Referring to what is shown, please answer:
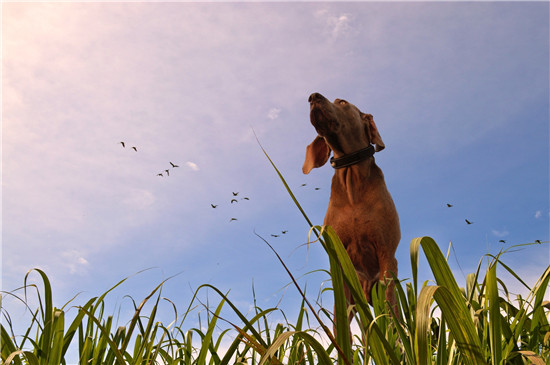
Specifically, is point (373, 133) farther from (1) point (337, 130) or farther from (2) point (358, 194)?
(2) point (358, 194)

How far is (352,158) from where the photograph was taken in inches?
179

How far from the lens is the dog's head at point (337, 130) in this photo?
4.42 m

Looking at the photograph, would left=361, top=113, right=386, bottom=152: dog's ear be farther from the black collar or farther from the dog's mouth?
the dog's mouth

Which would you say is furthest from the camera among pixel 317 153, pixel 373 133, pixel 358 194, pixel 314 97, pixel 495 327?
pixel 317 153

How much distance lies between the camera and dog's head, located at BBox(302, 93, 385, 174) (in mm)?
4422

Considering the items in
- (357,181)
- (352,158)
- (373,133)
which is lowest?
(357,181)

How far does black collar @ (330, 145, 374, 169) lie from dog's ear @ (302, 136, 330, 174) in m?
0.29

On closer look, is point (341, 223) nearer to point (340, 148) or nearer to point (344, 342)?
point (340, 148)

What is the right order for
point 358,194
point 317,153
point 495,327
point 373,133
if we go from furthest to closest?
1. point 317,153
2. point 373,133
3. point 358,194
4. point 495,327

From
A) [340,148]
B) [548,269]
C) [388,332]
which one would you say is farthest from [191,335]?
[340,148]

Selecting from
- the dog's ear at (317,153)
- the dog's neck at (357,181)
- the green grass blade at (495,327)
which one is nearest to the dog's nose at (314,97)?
the dog's ear at (317,153)

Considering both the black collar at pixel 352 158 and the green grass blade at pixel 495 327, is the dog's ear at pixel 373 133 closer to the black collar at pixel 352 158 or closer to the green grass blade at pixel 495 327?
A: the black collar at pixel 352 158

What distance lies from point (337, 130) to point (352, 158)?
318mm

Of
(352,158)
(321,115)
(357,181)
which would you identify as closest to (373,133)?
(352,158)
